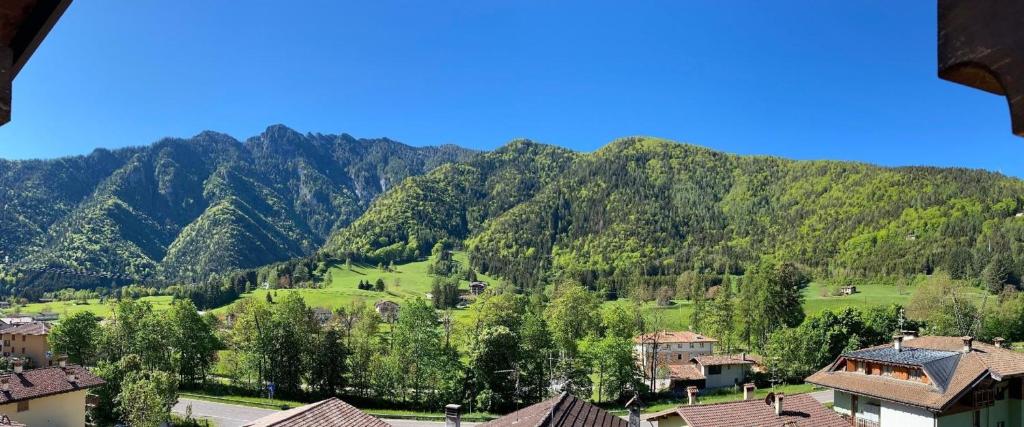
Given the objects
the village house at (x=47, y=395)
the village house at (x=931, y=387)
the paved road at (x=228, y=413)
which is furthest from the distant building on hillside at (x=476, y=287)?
the village house at (x=931, y=387)

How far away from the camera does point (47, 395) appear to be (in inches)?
1217

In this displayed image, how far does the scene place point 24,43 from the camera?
1.55 m

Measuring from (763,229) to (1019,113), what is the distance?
209 meters

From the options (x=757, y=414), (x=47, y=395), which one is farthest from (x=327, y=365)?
(x=757, y=414)

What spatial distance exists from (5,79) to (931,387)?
34.4 m

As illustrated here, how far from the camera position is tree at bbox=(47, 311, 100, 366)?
54250mm

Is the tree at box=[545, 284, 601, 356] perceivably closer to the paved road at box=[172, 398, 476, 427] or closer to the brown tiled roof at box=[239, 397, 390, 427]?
the paved road at box=[172, 398, 476, 427]

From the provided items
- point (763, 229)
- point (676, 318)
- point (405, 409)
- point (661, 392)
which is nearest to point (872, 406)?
point (661, 392)

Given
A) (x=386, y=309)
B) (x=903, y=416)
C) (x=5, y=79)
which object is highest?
(x=5, y=79)

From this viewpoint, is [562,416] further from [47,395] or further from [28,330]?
[28,330]

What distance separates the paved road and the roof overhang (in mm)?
39800

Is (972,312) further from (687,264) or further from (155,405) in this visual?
(687,264)

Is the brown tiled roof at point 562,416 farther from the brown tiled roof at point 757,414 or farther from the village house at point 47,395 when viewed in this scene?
the village house at point 47,395

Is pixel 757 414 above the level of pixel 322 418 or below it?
below
